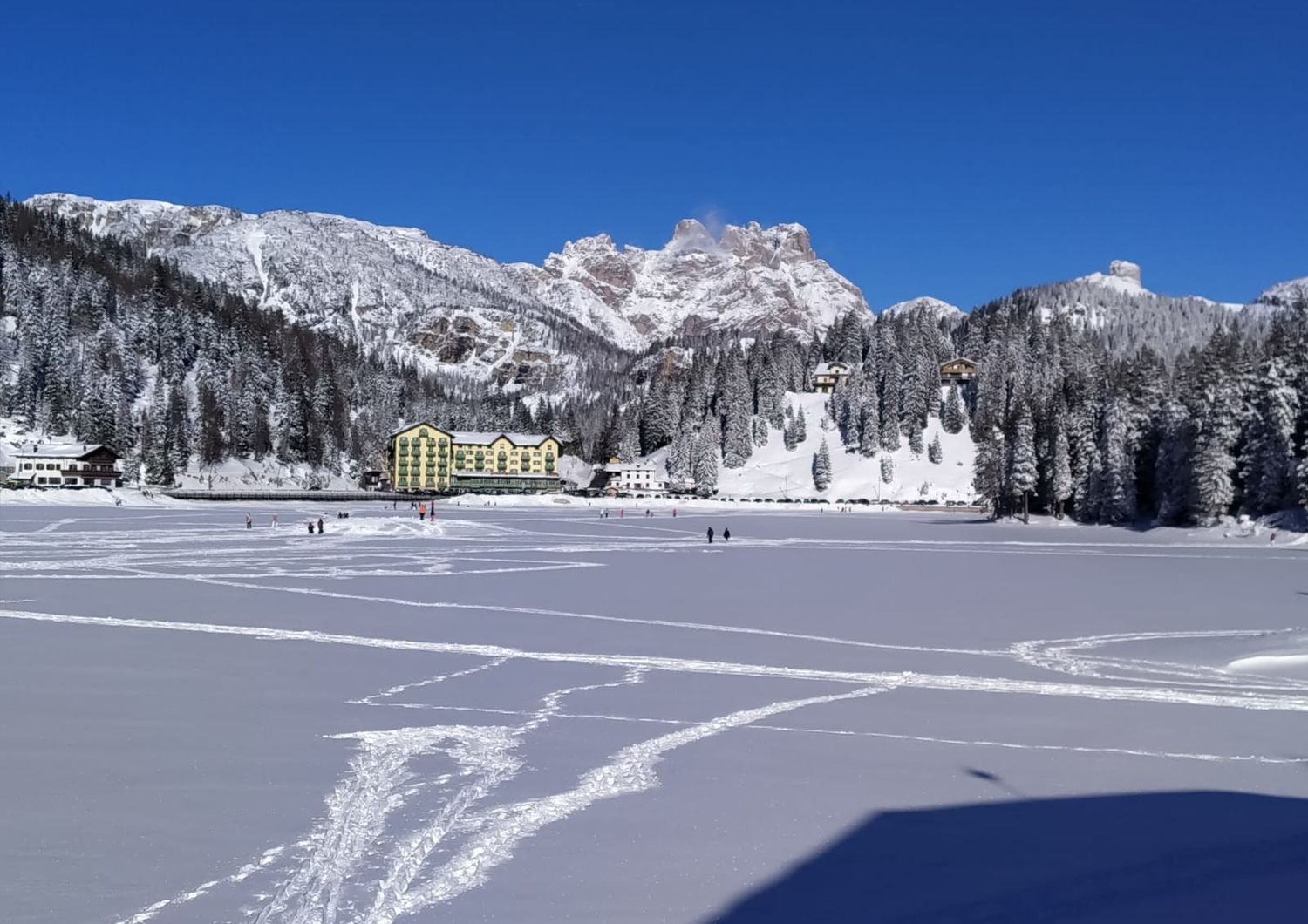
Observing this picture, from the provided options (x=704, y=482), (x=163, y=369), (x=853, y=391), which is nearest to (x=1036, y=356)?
(x=853, y=391)

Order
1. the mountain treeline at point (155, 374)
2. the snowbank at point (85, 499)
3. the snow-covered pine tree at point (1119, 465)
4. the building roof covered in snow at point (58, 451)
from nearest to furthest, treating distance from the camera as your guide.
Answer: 1. the snow-covered pine tree at point (1119, 465)
2. the snowbank at point (85, 499)
3. the building roof covered in snow at point (58, 451)
4. the mountain treeline at point (155, 374)

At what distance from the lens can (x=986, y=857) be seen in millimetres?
8367

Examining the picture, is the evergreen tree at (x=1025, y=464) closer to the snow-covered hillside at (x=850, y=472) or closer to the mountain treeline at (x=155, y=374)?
the snow-covered hillside at (x=850, y=472)

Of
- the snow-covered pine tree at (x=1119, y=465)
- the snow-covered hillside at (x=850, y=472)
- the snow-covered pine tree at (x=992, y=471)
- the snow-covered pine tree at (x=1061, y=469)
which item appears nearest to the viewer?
the snow-covered pine tree at (x=1119, y=465)

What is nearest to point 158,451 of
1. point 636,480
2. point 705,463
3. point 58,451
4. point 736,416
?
point 58,451

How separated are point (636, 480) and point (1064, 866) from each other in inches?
5949

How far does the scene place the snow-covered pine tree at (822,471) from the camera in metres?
152

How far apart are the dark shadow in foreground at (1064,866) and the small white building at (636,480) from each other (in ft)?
477

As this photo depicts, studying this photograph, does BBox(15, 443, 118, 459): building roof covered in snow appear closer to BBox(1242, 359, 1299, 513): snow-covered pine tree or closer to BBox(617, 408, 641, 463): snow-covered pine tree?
BBox(617, 408, 641, 463): snow-covered pine tree

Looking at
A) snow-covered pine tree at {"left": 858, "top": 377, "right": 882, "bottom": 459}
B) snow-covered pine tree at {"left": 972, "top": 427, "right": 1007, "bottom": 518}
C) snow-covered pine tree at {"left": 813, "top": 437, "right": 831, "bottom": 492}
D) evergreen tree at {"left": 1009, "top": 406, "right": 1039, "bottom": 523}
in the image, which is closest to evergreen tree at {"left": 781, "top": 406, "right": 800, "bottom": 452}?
snow-covered pine tree at {"left": 858, "top": 377, "right": 882, "bottom": 459}

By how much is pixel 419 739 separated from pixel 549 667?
575 centimetres

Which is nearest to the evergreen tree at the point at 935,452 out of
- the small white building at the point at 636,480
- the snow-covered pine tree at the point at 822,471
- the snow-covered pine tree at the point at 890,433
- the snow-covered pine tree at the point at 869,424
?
the snow-covered pine tree at the point at 890,433

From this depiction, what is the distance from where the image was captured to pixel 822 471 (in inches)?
6009

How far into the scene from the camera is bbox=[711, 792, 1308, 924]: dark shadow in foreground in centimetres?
726
